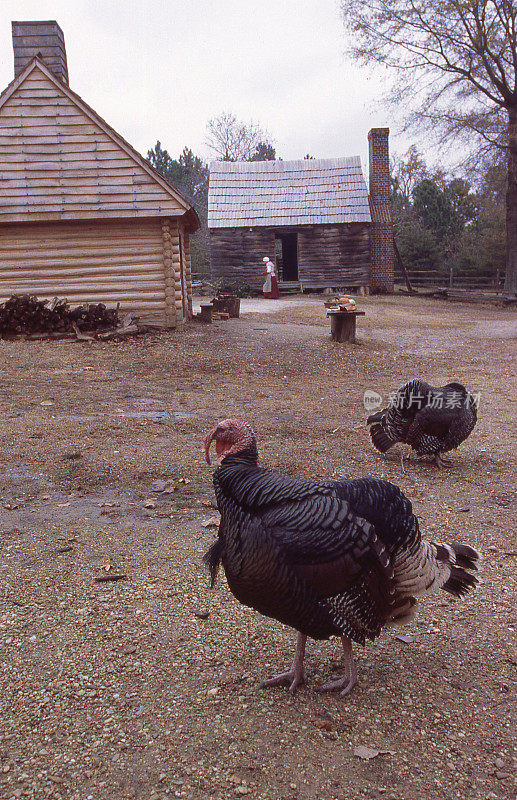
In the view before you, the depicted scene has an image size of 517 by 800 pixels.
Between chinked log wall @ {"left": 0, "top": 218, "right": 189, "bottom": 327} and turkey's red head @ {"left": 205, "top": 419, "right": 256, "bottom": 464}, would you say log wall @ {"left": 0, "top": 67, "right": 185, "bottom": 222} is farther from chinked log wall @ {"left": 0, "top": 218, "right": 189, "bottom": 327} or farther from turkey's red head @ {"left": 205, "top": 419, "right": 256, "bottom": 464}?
turkey's red head @ {"left": 205, "top": 419, "right": 256, "bottom": 464}

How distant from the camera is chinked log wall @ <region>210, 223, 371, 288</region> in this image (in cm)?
2925

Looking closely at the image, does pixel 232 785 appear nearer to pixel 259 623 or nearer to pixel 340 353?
pixel 259 623

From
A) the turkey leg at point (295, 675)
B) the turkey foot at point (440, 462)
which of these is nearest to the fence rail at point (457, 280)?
the turkey foot at point (440, 462)

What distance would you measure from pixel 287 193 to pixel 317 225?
260 centimetres

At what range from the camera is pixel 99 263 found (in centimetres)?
1529

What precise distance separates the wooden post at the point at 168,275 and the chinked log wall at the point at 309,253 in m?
14.8

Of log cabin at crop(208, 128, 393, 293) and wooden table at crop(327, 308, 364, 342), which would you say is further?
log cabin at crop(208, 128, 393, 293)

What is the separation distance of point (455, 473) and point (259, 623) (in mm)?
3250

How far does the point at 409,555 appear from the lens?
3059 millimetres

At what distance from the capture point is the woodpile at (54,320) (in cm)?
1412

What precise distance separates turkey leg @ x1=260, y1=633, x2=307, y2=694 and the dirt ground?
0.05m

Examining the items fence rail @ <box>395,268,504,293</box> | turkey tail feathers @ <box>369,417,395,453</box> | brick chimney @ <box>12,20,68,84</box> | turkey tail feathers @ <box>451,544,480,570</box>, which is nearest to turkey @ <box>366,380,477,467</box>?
turkey tail feathers @ <box>369,417,395,453</box>

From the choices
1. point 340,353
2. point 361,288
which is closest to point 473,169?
point 361,288

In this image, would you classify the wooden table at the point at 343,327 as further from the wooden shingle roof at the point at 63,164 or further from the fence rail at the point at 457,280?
the fence rail at the point at 457,280
